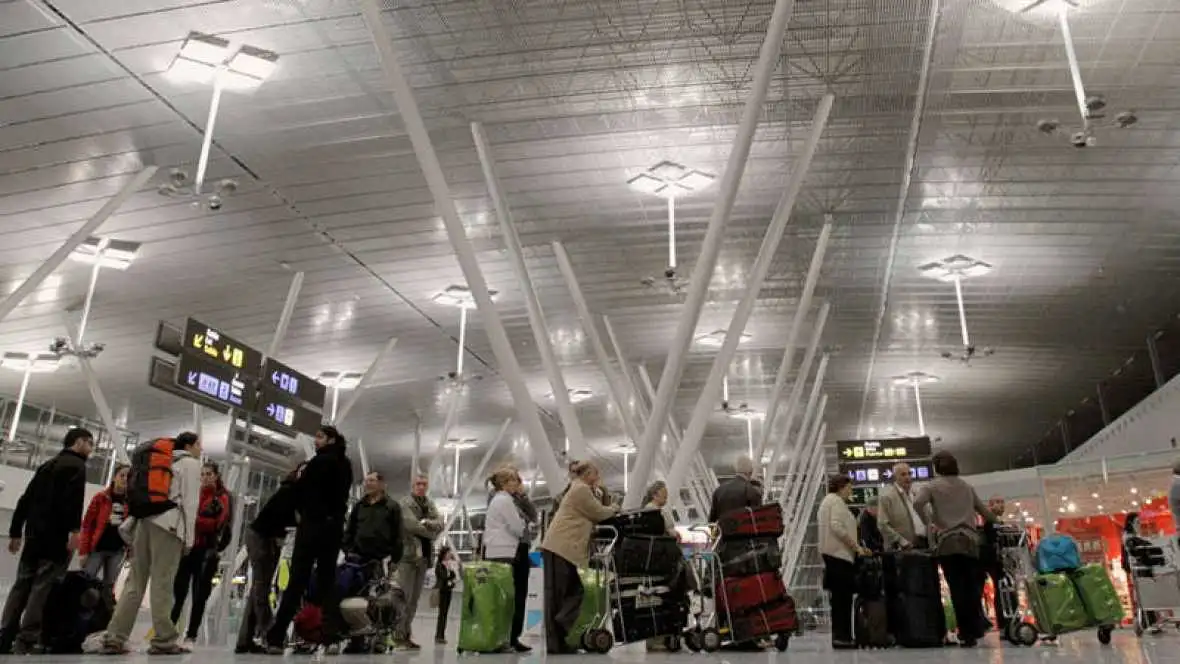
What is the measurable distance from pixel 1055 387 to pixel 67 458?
32.2 metres

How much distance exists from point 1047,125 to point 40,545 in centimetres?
1525

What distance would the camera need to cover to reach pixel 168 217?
1759cm

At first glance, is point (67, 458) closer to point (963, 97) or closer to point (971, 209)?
point (963, 97)

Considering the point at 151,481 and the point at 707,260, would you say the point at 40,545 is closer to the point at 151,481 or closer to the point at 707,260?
the point at 151,481

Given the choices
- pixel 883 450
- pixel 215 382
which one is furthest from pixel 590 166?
pixel 883 450

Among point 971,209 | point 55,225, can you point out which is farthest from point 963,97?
point 55,225

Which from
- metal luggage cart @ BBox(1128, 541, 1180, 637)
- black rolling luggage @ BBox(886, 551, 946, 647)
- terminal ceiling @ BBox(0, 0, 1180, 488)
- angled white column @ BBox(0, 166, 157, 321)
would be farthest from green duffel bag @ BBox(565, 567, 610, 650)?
angled white column @ BBox(0, 166, 157, 321)

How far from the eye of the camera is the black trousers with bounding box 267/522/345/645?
23.5ft

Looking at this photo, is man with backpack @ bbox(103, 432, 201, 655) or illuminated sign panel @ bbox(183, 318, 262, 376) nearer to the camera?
man with backpack @ bbox(103, 432, 201, 655)

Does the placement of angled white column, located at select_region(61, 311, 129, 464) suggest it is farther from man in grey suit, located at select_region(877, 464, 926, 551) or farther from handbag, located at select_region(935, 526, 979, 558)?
handbag, located at select_region(935, 526, 979, 558)

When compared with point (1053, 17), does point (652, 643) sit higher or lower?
lower

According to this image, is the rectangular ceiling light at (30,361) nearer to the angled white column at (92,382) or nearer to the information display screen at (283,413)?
the angled white column at (92,382)

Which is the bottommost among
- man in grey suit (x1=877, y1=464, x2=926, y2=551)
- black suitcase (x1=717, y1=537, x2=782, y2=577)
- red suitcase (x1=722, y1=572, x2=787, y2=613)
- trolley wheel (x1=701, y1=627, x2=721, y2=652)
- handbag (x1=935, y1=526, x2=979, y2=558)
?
trolley wheel (x1=701, y1=627, x2=721, y2=652)

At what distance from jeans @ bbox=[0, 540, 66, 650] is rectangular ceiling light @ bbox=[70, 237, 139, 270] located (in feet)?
40.3
